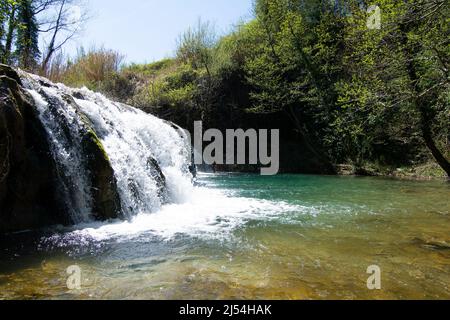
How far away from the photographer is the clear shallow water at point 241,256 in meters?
2.66

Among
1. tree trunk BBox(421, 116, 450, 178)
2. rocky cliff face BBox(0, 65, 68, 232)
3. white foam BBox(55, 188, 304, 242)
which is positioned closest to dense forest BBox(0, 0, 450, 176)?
tree trunk BBox(421, 116, 450, 178)

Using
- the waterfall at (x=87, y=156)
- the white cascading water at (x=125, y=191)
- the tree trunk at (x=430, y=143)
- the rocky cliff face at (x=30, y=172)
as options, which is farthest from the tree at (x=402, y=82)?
the rocky cliff face at (x=30, y=172)

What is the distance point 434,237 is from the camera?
13.8ft

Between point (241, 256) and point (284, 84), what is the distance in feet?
46.5

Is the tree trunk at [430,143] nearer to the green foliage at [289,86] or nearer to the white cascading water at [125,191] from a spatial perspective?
the green foliage at [289,86]

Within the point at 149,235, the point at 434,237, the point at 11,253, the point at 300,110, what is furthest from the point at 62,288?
the point at 300,110

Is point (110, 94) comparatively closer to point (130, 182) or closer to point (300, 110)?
point (300, 110)

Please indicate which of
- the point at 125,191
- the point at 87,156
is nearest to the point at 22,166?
the point at 87,156

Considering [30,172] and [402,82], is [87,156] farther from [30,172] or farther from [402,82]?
[402,82]

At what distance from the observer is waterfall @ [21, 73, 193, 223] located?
17.2ft

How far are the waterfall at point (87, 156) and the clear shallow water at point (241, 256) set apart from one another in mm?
535

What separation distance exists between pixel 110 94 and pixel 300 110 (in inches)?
424

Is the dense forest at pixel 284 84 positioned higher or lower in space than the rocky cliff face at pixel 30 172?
higher

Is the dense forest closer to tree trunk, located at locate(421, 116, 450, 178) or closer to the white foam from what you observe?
tree trunk, located at locate(421, 116, 450, 178)
